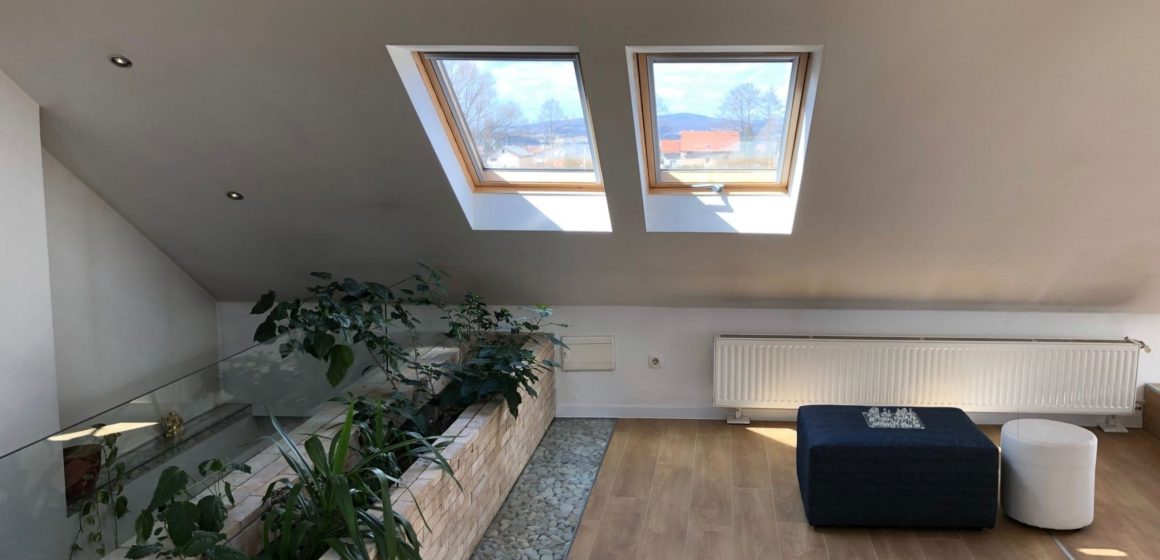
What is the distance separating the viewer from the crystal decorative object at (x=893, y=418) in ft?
12.8

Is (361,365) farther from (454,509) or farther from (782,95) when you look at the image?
(782,95)

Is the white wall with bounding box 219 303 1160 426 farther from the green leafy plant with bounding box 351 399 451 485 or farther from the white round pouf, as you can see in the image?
the green leafy plant with bounding box 351 399 451 485

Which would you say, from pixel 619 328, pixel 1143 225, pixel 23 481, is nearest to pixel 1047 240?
pixel 1143 225

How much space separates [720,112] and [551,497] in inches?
86.3

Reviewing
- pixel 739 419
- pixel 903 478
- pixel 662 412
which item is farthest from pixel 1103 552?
pixel 662 412

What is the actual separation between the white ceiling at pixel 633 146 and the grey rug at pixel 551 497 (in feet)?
3.02

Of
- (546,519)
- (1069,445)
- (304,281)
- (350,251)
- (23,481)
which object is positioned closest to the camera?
(23,481)

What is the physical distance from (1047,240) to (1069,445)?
3.77 feet

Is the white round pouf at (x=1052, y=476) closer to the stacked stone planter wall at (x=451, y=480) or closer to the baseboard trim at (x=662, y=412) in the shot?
the baseboard trim at (x=662, y=412)

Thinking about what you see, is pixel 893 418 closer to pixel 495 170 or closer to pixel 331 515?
pixel 495 170

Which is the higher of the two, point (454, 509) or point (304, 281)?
point (304, 281)

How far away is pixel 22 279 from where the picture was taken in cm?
356

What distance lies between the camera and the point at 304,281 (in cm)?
514

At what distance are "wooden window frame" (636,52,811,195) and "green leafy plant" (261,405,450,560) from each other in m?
2.03
